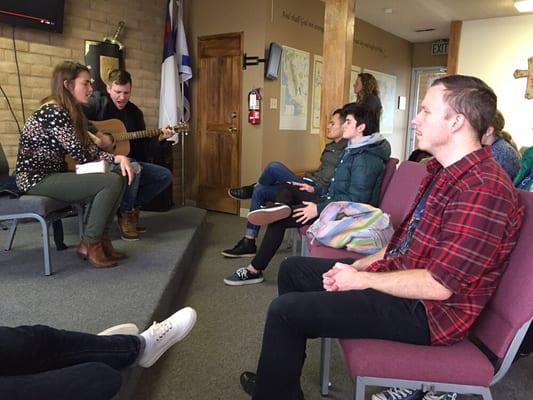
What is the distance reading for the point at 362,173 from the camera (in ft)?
7.63

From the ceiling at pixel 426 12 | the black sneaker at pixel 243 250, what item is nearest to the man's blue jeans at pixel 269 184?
the black sneaker at pixel 243 250

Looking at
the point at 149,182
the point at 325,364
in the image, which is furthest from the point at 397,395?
the point at 149,182

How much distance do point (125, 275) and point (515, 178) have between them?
2207mm

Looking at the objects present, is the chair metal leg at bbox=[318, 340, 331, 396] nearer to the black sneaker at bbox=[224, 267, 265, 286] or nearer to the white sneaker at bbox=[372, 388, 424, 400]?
the white sneaker at bbox=[372, 388, 424, 400]

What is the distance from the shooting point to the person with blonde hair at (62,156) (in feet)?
7.97

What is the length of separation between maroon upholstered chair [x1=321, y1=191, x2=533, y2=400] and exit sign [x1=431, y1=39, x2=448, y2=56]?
301 inches

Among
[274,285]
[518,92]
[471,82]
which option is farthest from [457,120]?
[518,92]

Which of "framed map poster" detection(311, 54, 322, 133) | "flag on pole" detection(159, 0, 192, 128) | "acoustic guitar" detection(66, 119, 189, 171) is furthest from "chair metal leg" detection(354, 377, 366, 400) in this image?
"framed map poster" detection(311, 54, 322, 133)

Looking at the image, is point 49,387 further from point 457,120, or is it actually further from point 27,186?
point 27,186

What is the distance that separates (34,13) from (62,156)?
161 cm

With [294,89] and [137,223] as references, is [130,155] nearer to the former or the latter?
[137,223]

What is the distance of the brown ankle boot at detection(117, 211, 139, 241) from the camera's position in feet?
10.5

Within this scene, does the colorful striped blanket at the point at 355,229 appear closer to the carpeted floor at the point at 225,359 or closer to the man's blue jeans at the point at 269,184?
the carpeted floor at the point at 225,359

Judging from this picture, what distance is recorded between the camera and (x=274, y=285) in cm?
281
